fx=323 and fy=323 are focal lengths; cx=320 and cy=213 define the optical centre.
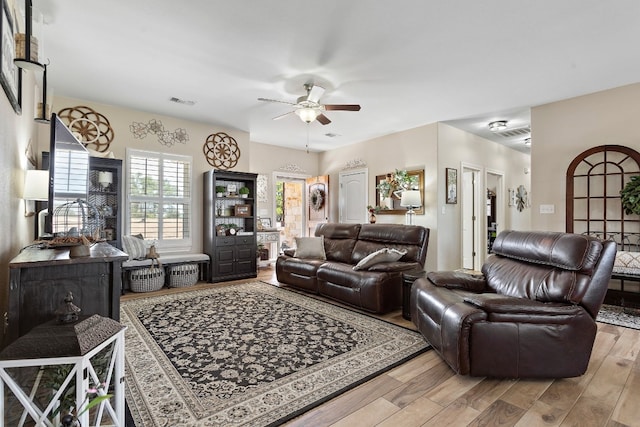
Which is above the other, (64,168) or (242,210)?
(64,168)

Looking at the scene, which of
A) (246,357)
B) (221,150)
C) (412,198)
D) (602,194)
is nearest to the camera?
(246,357)

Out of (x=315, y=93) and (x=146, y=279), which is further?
(x=146, y=279)

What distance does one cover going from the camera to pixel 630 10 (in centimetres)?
253

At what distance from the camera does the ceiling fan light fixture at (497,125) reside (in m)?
5.45

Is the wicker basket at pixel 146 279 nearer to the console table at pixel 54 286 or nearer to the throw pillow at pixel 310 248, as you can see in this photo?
the throw pillow at pixel 310 248

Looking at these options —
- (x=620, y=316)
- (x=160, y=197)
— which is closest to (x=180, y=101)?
(x=160, y=197)

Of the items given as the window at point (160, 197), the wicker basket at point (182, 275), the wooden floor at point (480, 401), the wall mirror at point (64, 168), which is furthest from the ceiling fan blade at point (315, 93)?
the wicker basket at point (182, 275)

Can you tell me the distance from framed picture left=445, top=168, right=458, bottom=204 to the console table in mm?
5165

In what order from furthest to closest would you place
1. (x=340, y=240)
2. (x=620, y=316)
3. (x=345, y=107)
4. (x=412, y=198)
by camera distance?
1. (x=412, y=198)
2. (x=340, y=240)
3. (x=345, y=107)
4. (x=620, y=316)

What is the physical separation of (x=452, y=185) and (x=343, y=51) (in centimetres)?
354

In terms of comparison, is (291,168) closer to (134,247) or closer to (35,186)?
(134,247)

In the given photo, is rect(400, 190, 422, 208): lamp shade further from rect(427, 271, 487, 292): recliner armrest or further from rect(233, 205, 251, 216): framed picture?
rect(233, 205, 251, 216): framed picture

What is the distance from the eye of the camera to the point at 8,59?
1.88m

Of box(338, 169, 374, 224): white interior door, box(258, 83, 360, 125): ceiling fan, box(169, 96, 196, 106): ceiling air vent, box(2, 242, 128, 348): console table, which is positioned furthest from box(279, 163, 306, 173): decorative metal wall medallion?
box(2, 242, 128, 348): console table
